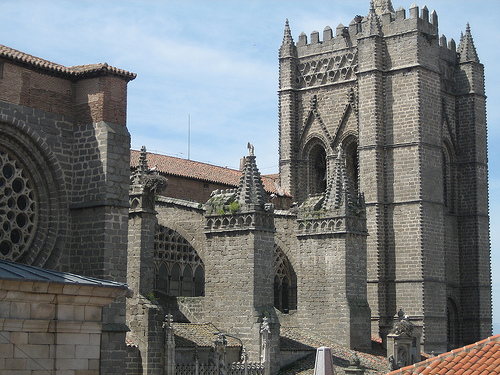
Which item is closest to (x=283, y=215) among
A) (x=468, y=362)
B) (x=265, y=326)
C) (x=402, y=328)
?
(x=402, y=328)

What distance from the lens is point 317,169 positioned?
50.3m

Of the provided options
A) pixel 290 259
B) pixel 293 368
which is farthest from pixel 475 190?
pixel 293 368

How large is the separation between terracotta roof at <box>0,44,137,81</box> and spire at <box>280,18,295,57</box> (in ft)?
92.8

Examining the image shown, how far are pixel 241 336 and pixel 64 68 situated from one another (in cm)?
1021

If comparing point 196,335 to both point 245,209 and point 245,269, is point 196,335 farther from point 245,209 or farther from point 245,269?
point 245,209

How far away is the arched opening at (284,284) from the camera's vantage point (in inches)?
1462

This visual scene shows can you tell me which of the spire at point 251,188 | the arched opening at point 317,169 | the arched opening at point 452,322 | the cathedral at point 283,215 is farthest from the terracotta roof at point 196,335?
the arched opening at point 452,322

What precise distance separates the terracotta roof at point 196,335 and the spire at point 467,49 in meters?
25.9

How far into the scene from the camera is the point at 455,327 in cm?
4872

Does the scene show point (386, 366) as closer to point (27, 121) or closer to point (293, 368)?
point (293, 368)

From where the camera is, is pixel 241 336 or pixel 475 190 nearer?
A: pixel 241 336

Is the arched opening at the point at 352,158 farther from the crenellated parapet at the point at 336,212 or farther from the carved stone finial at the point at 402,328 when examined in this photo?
the carved stone finial at the point at 402,328

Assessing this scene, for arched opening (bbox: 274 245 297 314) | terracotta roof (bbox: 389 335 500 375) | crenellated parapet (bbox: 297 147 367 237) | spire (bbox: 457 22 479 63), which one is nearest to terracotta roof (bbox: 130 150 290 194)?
arched opening (bbox: 274 245 297 314)

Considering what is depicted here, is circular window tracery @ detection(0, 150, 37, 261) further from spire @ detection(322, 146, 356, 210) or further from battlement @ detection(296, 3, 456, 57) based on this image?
battlement @ detection(296, 3, 456, 57)
